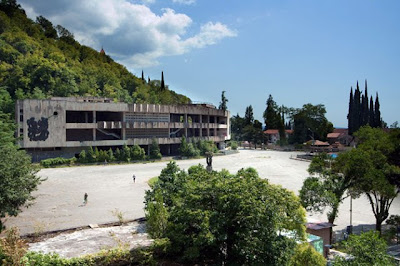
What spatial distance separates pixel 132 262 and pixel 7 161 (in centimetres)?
1104

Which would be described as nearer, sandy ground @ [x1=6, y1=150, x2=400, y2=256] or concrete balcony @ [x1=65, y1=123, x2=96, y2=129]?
sandy ground @ [x1=6, y1=150, x2=400, y2=256]

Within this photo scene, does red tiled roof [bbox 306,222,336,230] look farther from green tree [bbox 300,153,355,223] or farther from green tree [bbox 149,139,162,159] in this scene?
green tree [bbox 149,139,162,159]

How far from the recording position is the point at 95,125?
57.6 m

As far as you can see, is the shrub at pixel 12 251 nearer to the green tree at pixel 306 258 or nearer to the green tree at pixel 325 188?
the green tree at pixel 306 258

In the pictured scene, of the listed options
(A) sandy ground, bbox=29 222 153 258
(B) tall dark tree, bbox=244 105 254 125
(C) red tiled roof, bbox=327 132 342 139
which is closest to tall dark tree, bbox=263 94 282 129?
(B) tall dark tree, bbox=244 105 254 125

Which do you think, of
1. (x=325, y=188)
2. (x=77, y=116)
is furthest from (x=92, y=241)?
(x=77, y=116)

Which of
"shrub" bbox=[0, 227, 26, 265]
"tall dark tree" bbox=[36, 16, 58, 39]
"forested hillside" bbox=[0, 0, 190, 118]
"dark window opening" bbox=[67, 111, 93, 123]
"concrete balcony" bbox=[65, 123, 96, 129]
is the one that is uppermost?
"tall dark tree" bbox=[36, 16, 58, 39]

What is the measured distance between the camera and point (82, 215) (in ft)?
77.9

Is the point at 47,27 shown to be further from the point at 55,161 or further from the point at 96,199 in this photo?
the point at 96,199

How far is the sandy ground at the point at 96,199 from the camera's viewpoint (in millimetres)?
22452

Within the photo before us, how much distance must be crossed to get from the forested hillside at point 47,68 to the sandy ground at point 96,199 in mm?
30236

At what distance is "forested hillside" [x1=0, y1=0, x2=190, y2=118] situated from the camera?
235ft

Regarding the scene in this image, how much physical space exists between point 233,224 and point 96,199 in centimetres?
1939

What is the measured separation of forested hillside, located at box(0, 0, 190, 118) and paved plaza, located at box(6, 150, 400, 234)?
30126mm
